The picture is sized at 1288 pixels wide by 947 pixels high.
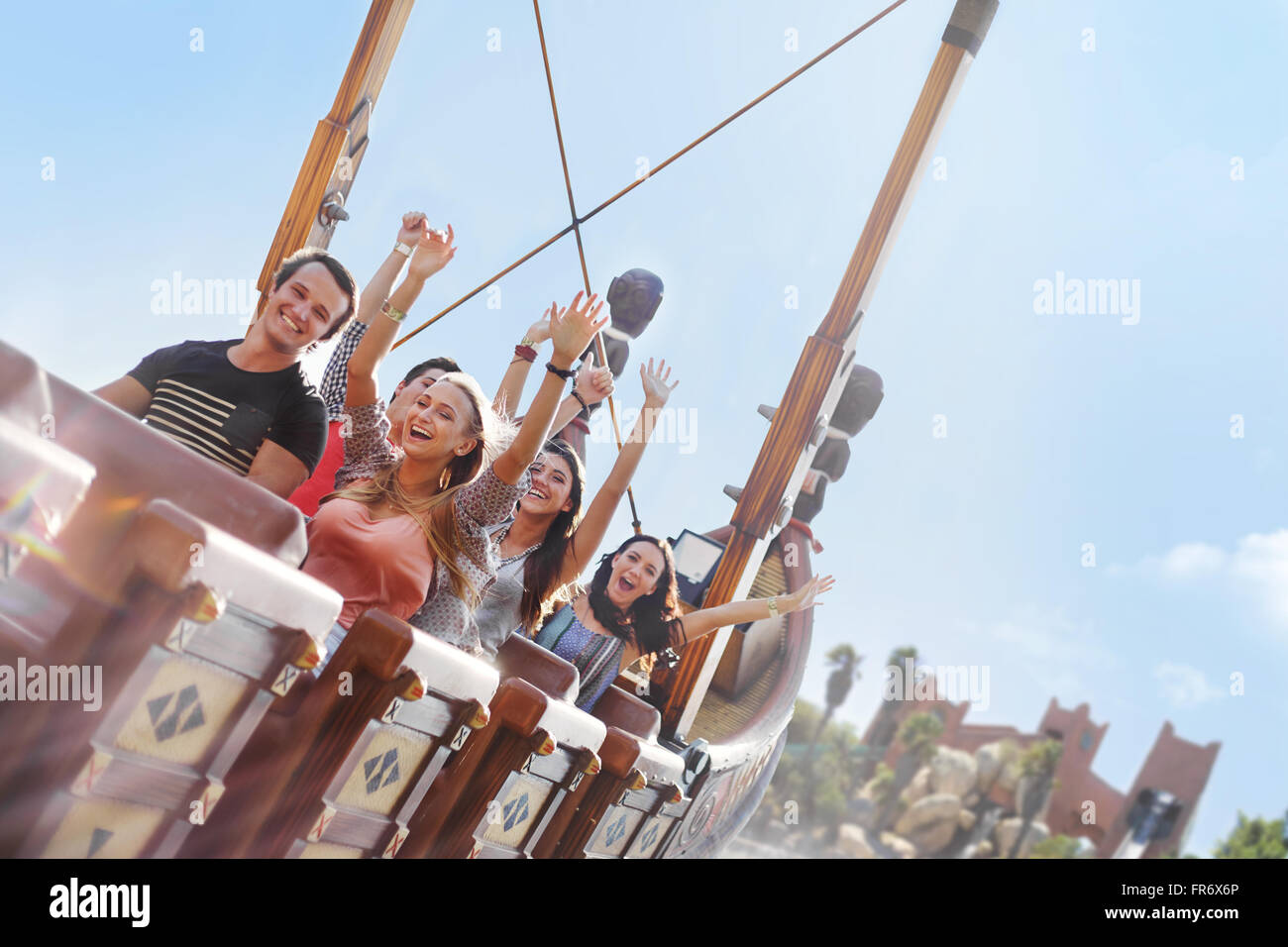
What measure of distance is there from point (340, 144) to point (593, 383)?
1.56 meters

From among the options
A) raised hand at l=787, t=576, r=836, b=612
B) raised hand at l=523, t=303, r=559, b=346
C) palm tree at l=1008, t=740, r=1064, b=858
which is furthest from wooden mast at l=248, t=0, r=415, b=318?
palm tree at l=1008, t=740, r=1064, b=858

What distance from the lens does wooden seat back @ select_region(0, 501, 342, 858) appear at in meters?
1.06

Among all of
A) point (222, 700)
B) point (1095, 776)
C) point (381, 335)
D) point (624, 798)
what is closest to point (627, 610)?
point (624, 798)

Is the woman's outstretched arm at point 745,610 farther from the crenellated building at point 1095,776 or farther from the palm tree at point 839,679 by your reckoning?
the palm tree at point 839,679

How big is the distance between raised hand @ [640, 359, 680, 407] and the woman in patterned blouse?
67 cm

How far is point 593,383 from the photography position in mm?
2619

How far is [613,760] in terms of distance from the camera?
2.13 m

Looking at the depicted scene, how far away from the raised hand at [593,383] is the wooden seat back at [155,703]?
4.54 feet

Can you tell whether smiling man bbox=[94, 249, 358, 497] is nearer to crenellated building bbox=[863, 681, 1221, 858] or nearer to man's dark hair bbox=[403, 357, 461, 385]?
man's dark hair bbox=[403, 357, 461, 385]

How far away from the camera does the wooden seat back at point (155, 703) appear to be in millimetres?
1063

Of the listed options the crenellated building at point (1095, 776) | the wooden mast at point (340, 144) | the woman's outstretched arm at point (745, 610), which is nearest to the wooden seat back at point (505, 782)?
the woman's outstretched arm at point (745, 610)

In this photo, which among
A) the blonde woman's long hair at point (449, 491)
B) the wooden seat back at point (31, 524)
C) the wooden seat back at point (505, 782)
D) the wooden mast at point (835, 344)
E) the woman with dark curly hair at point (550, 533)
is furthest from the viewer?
the wooden mast at point (835, 344)

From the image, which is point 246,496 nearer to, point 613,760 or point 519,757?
point 519,757
